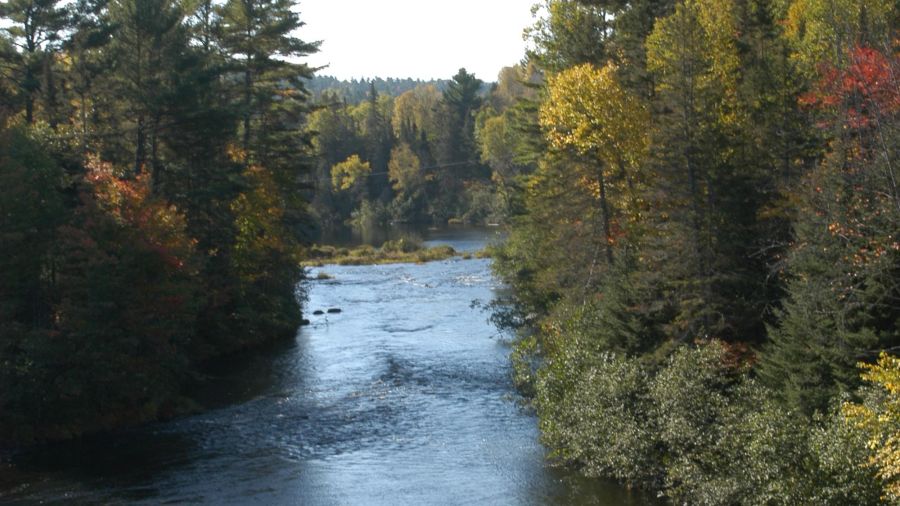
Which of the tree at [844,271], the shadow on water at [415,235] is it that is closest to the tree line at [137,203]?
the tree at [844,271]

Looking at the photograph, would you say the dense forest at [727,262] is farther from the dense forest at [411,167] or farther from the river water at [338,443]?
the dense forest at [411,167]

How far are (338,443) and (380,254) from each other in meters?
58.5

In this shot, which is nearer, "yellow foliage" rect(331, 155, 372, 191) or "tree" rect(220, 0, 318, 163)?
"tree" rect(220, 0, 318, 163)

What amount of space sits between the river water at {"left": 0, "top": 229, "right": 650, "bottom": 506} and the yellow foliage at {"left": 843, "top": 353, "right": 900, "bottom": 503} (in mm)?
7530

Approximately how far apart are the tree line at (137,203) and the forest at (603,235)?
0.12 m

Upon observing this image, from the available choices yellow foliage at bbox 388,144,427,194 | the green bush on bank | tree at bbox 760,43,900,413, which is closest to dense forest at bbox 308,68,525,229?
yellow foliage at bbox 388,144,427,194

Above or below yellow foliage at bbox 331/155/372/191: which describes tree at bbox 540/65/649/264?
below

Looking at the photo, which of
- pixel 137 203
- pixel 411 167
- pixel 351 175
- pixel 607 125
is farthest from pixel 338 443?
pixel 411 167

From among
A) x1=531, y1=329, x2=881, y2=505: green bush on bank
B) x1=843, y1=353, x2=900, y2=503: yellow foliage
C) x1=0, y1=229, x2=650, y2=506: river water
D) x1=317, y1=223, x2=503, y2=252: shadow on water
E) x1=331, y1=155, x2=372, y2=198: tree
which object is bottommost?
x1=0, y1=229, x2=650, y2=506: river water

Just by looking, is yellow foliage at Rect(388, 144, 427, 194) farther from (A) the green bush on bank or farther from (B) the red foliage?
(B) the red foliage

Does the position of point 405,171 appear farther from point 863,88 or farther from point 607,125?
point 863,88

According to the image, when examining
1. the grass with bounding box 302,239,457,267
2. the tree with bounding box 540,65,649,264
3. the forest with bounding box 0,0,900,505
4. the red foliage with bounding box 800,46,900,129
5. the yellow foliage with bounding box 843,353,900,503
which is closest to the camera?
the yellow foliage with bounding box 843,353,900,503

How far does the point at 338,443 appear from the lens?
96.1 feet

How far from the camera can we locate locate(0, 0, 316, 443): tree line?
99.6 ft
